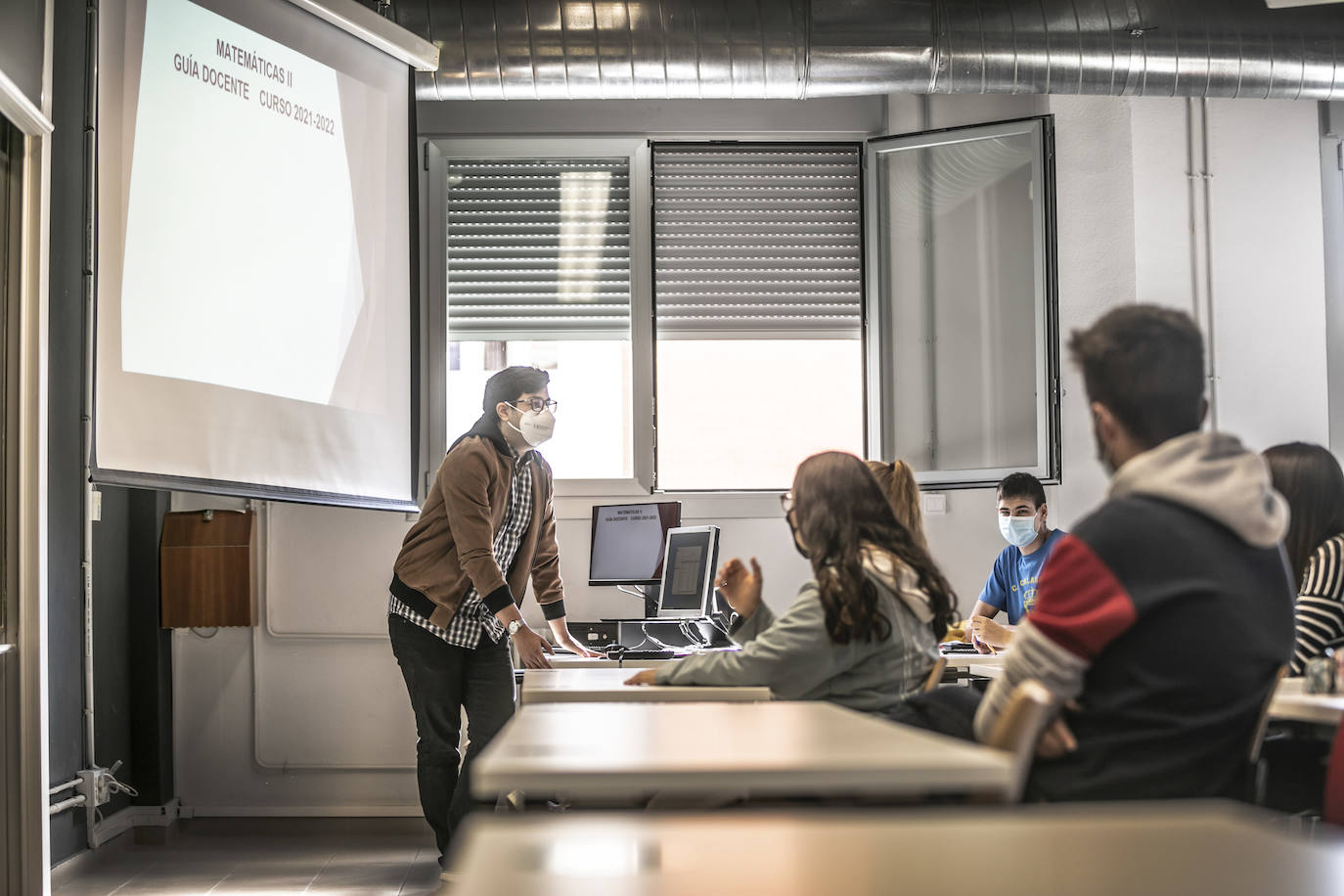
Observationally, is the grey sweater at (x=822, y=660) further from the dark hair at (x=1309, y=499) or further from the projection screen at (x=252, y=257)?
the projection screen at (x=252, y=257)

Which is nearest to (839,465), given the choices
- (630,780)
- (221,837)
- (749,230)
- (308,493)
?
(630,780)

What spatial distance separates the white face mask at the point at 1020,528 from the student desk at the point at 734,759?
2673 millimetres

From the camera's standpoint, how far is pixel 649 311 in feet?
17.0

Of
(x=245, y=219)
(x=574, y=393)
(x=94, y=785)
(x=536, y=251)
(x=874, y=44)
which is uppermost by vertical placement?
(x=874, y=44)

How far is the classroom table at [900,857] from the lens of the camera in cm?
83

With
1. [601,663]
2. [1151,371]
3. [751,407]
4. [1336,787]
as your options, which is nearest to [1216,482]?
[1151,371]

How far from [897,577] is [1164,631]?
0.78 m

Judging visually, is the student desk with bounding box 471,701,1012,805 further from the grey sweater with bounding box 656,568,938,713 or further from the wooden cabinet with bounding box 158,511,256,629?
the wooden cabinet with bounding box 158,511,256,629

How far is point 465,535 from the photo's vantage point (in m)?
3.59

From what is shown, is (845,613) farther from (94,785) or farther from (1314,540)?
(94,785)

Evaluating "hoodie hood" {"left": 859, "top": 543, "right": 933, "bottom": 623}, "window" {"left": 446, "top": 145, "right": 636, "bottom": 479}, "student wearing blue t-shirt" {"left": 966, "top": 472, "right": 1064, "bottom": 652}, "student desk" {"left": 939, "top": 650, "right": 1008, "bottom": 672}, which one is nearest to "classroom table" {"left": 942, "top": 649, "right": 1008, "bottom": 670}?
"student desk" {"left": 939, "top": 650, "right": 1008, "bottom": 672}

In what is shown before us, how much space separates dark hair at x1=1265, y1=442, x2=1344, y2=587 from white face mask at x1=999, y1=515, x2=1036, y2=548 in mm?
1515

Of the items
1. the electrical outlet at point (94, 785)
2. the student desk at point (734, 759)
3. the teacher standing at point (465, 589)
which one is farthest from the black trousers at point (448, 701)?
the student desk at point (734, 759)

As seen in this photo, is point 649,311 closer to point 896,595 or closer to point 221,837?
point 221,837
